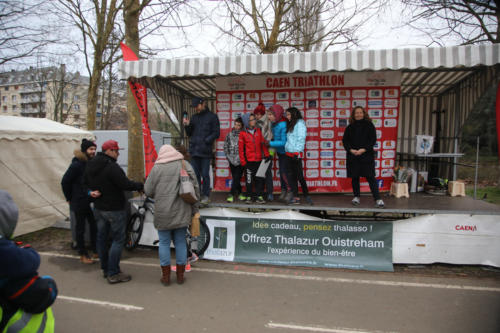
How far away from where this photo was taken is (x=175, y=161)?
4609 millimetres

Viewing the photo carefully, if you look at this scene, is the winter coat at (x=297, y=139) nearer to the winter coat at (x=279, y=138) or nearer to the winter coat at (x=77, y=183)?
the winter coat at (x=279, y=138)

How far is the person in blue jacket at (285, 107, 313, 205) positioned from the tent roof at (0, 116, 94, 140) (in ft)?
20.0

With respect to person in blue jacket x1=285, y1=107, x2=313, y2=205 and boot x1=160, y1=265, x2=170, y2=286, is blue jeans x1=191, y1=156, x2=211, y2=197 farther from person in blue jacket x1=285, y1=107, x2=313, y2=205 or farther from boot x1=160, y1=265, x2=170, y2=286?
boot x1=160, y1=265, x2=170, y2=286

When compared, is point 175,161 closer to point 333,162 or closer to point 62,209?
point 333,162

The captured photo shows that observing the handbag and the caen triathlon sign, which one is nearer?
the handbag

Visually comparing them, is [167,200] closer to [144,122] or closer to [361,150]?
[144,122]

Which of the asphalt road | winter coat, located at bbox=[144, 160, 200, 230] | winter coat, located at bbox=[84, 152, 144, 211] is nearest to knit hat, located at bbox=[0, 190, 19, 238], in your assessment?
the asphalt road

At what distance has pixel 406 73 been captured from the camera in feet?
23.0

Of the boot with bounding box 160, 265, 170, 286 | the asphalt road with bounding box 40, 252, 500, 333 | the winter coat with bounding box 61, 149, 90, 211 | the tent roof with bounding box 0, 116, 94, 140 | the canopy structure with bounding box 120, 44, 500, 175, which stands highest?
the canopy structure with bounding box 120, 44, 500, 175

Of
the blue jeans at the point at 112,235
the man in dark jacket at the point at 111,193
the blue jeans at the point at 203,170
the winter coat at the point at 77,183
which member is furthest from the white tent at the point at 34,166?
the blue jeans at the point at 203,170

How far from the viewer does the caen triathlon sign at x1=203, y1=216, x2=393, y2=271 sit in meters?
5.45

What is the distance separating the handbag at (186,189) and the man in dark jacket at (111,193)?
0.74 metres

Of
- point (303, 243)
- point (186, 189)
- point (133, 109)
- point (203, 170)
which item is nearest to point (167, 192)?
point (186, 189)

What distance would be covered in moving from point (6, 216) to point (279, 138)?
16.1 ft
